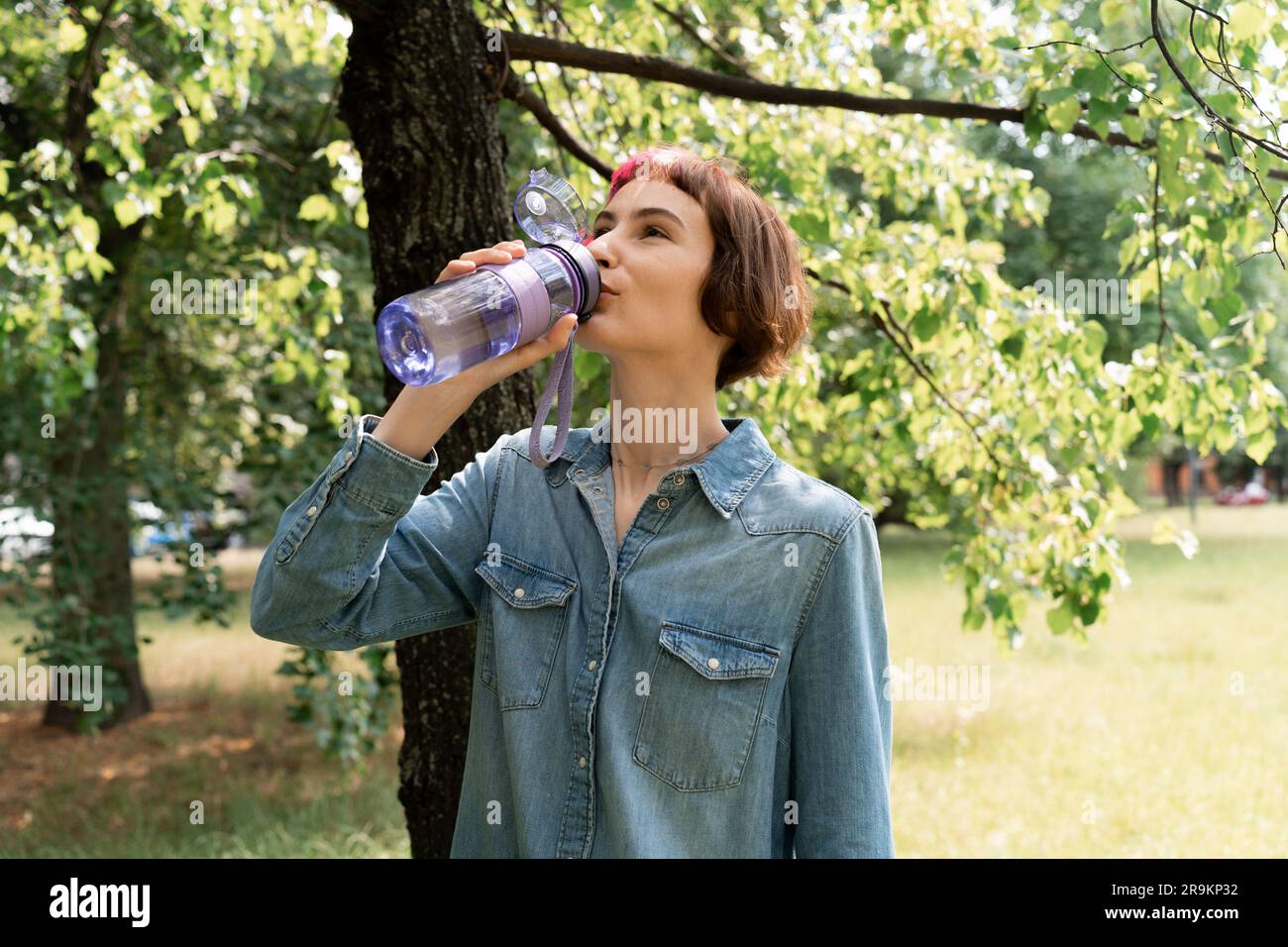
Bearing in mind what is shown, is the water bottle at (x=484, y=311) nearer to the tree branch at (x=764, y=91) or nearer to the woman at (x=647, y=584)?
the woman at (x=647, y=584)

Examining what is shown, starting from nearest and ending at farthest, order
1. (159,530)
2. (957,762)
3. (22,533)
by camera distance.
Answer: (22,533) < (159,530) < (957,762)

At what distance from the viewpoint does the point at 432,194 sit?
2.86 metres

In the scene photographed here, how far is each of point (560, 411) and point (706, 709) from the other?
0.56 meters

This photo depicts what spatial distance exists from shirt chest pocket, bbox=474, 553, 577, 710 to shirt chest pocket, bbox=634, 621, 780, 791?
0.19 m

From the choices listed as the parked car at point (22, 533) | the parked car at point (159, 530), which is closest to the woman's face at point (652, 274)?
the parked car at point (159, 530)

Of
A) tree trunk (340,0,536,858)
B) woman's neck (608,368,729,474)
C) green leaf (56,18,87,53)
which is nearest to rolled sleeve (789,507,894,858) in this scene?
woman's neck (608,368,729,474)

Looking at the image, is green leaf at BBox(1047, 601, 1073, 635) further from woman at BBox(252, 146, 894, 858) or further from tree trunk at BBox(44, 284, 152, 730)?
tree trunk at BBox(44, 284, 152, 730)

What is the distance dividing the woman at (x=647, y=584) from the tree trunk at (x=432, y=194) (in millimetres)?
1003

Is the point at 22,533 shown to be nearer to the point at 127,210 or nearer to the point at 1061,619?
the point at 127,210

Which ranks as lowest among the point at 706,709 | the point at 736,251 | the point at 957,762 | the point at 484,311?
the point at 957,762

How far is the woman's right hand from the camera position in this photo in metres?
1.66

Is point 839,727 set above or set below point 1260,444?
below

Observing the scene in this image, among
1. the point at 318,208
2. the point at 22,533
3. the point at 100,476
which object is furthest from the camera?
the point at 100,476

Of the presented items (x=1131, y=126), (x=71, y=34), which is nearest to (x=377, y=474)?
(x=1131, y=126)
